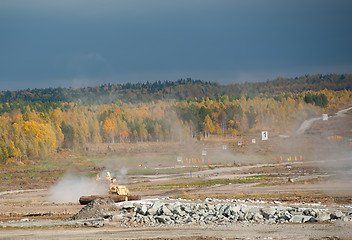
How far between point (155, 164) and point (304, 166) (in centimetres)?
3576

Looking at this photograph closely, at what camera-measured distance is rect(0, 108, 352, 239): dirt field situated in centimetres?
3444

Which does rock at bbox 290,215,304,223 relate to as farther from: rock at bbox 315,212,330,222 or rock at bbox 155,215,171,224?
rock at bbox 155,215,171,224

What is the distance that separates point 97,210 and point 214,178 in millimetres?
47842

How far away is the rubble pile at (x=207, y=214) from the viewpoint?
3591 cm

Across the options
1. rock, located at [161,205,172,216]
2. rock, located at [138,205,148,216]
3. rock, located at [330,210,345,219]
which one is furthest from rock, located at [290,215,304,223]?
rock, located at [138,205,148,216]

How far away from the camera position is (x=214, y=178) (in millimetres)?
87125

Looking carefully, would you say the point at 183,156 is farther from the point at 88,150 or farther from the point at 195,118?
the point at 195,118

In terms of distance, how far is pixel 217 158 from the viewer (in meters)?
128

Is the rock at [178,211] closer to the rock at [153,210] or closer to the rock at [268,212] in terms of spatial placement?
the rock at [153,210]

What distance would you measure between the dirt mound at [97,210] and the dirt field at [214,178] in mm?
2872

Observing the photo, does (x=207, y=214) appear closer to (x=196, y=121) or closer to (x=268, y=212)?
(x=268, y=212)

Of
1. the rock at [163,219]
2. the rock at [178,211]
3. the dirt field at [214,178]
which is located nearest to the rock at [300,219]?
the dirt field at [214,178]

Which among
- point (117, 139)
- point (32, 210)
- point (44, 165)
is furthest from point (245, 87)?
Answer: point (32, 210)

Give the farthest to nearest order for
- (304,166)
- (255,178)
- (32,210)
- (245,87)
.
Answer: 1. (245,87)
2. (304,166)
3. (255,178)
4. (32,210)
